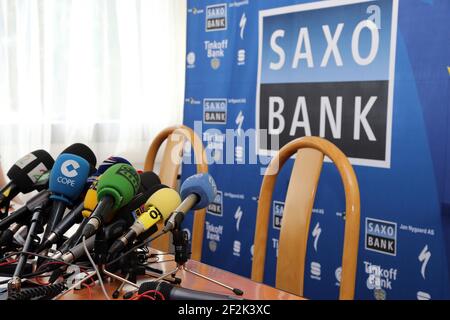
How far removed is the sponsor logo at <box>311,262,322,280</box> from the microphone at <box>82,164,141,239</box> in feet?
5.26

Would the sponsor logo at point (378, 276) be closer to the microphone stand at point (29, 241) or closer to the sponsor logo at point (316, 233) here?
the sponsor logo at point (316, 233)

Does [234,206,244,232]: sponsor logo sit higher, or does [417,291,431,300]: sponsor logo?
[234,206,244,232]: sponsor logo

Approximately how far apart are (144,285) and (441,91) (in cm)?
149

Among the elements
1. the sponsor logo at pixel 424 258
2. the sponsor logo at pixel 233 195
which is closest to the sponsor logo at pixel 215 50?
the sponsor logo at pixel 233 195


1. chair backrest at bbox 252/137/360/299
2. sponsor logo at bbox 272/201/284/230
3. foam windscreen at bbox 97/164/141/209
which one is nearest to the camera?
foam windscreen at bbox 97/164/141/209

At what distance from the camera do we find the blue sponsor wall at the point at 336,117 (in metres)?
2.22

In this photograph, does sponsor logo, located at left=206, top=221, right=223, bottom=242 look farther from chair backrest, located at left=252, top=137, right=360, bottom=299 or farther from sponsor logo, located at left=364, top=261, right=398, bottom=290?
chair backrest, located at left=252, top=137, right=360, bottom=299

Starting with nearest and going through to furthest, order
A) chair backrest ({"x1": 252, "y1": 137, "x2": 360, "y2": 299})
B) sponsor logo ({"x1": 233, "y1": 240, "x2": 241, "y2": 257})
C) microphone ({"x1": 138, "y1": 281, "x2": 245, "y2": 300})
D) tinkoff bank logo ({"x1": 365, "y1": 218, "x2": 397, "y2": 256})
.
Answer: microphone ({"x1": 138, "y1": 281, "x2": 245, "y2": 300}), chair backrest ({"x1": 252, "y1": 137, "x2": 360, "y2": 299}), tinkoff bank logo ({"x1": 365, "y1": 218, "x2": 397, "y2": 256}), sponsor logo ({"x1": 233, "y1": 240, "x2": 241, "y2": 257})

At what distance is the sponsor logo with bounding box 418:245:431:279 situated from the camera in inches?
88.4

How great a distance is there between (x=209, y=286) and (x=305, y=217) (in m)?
0.44

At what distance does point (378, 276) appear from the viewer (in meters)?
2.42

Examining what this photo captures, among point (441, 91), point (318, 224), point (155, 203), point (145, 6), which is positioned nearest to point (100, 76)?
point (145, 6)

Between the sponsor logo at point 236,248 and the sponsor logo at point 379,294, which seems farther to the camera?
the sponsor logo at point 236,248

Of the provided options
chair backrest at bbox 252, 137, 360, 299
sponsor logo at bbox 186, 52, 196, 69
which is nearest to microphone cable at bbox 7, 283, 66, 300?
chair backrest at bbox 252, 137, 360, 299
